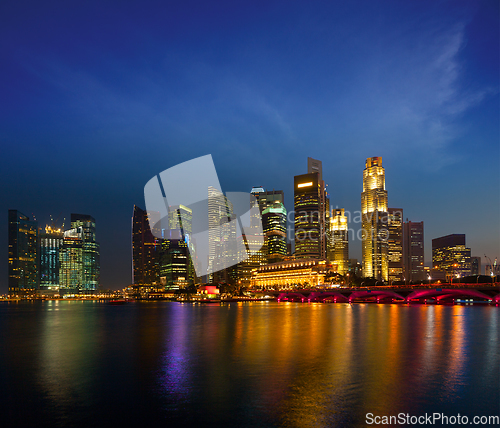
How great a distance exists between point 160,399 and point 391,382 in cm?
1081

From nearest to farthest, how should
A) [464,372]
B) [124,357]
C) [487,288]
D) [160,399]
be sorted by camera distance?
[160,399] → [464,372] → [124,357] → [487,288]

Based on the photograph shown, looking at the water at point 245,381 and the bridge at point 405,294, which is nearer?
the water at point 245,381

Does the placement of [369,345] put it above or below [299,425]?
below

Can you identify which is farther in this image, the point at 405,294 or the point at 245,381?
the point at 405,294

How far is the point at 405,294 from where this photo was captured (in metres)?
117

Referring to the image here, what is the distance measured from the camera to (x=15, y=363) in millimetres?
26203

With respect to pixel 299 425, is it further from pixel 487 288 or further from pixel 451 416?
pixel 487 288

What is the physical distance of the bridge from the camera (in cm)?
9162

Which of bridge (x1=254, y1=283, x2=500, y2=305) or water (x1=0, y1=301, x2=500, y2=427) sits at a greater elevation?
water (x1=0, y1=301, x2=500, y2=427)

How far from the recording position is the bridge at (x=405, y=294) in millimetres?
91625

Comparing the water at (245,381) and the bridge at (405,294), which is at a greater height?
the water at (245,381)

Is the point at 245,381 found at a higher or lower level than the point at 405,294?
higher

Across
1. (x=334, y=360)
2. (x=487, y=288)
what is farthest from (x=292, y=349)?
(x=487, y=288)

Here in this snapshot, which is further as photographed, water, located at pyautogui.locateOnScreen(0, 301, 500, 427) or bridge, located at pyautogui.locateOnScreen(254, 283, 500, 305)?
bridge, located at pyautogui.locateOnScreen(254, 283, 500, 305)
